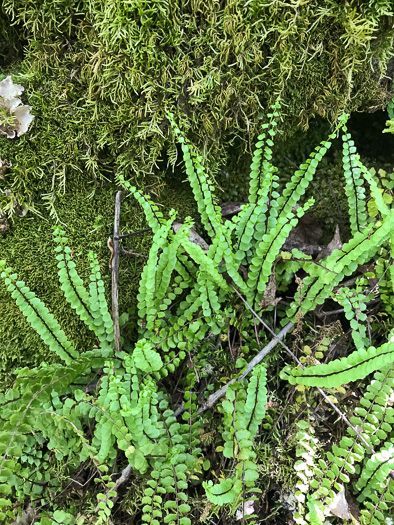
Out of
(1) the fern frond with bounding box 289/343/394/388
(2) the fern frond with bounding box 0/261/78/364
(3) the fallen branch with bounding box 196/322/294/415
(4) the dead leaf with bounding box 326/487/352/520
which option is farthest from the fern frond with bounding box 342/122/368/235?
(2) the fern frond with bounding box 0/261/78/364

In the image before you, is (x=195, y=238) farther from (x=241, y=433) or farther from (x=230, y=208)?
(x=241, y=433)

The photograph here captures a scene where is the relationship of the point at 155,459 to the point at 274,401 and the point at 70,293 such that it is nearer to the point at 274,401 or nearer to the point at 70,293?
Result: the point at 274,401

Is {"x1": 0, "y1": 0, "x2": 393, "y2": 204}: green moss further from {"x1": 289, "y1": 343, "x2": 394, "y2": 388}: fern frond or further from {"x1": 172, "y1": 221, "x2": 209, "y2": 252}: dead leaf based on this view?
{"x1": 289, "y1": 343, "x2": 394, "y2": 388}: fern frond

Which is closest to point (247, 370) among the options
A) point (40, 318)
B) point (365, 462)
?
point (365, 462)

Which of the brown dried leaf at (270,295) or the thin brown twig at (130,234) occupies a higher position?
the thin brown twig at (130,234)

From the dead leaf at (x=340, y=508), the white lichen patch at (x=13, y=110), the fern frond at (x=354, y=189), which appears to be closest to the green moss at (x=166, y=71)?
the white lichen patch at (x=13, y=110)

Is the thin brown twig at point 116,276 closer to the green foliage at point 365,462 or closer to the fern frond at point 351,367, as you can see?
the fern frond at point 351,367

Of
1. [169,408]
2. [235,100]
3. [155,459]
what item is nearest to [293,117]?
[235,100]
